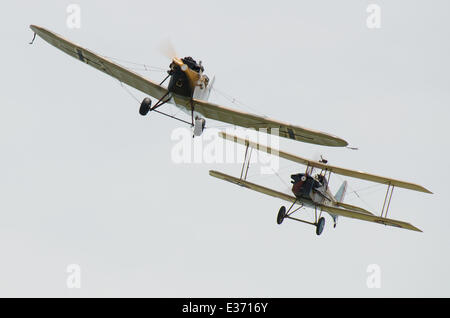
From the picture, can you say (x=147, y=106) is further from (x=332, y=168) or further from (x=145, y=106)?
(x=332, y=168)

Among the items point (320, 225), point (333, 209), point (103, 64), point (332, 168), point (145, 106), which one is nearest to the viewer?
point (145, 106)

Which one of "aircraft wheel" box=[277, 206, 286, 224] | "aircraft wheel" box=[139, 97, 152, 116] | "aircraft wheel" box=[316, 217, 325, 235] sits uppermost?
"aircraft wheel" box=[139, 97, 152, 116]

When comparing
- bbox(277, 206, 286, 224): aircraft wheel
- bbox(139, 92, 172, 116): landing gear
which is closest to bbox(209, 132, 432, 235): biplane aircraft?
bbox(277, 206, 286, 224): aircraft wheel

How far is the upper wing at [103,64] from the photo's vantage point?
1046 inches

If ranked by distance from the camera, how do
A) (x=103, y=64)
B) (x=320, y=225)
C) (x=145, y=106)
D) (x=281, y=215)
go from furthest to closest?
(x=320, y=225), (x=281, y=215), (x=103, y=64), (x=145, y=106)

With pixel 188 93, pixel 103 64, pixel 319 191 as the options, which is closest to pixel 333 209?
pixel 319 191

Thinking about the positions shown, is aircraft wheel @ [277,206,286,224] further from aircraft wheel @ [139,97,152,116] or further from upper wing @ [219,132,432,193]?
aircraft wheel @ [139,97,152,116]

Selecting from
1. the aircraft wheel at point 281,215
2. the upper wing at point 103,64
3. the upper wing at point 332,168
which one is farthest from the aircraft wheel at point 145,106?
the upper wing at point 332,168

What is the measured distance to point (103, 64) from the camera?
27.0 meters

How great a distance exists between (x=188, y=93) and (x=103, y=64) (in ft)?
11.9

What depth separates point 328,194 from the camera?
2872 centimetres

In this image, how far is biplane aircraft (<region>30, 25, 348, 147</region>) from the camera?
24.7 metres
